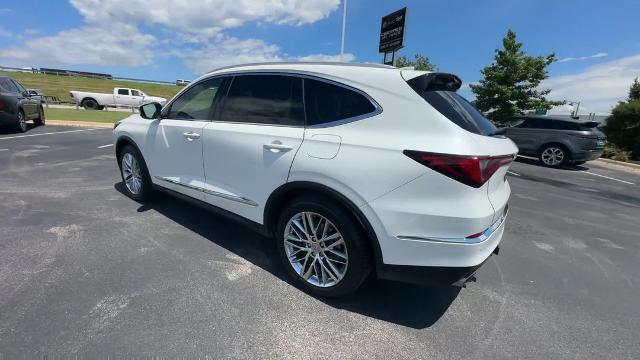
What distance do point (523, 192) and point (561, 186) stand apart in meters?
1.84

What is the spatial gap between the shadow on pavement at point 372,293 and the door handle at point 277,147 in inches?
44.9

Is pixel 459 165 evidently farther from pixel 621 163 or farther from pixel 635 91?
pixel 635 91

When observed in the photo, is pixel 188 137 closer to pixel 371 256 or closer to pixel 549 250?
pixel 371 256

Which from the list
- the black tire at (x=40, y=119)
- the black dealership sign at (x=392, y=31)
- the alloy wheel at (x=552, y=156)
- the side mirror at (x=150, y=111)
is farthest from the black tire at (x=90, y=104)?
the alloy wheel at (x=552, y=156)

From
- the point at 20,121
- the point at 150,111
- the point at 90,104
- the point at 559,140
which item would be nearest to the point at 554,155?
the point at 559,140

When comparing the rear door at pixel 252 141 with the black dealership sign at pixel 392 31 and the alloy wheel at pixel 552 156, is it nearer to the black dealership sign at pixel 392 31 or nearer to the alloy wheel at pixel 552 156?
the alloy wheel at pixel 552 156

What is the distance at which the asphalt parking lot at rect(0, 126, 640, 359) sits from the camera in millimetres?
2127

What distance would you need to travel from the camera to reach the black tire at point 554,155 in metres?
10.5

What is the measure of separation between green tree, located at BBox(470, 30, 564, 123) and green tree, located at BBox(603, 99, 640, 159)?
11.3 feet

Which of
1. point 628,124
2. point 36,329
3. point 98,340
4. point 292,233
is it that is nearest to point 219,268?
point 292,233

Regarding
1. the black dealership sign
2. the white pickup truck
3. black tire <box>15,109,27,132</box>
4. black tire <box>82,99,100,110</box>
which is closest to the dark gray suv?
the black dealership sign

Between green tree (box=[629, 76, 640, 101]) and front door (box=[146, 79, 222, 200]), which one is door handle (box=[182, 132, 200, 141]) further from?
green tree (box=[629, 76, 640, 101])

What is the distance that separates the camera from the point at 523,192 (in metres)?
6.62

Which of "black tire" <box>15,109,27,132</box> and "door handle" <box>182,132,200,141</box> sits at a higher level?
"door handle" <box>182,132,200,141</box>
